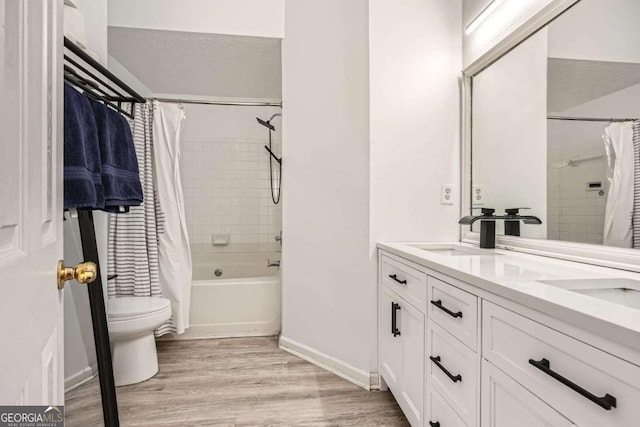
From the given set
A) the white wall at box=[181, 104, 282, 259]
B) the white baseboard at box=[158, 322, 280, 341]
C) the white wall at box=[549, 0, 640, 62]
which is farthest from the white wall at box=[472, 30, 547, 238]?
the white wall at box=[181, 104, 282, 259]

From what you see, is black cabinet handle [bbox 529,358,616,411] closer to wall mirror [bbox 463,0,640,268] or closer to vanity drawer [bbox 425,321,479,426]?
vanity drawer [bbox 425,321,479,426]

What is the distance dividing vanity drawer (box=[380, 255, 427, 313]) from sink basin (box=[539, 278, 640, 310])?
47cm

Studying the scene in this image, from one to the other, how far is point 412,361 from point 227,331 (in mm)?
1686

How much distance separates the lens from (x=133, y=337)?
199cm

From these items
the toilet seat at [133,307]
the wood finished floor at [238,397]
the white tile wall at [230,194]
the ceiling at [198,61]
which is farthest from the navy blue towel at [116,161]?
the white tile wall at [230,194]

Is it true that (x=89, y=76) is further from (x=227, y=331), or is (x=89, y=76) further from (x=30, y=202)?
(x=227, y=331)

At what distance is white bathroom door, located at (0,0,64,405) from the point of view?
423 millimetres

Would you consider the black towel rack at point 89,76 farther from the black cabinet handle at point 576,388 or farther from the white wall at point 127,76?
the black cabinet handle at point 576,388

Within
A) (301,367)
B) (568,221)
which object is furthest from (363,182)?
(301,367)

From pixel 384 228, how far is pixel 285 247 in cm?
78

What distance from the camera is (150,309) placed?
2.00m

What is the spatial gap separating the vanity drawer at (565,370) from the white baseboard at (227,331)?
205cm

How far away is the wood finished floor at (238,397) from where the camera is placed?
1.58 meters

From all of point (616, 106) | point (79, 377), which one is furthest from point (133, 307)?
point (616, 106)
